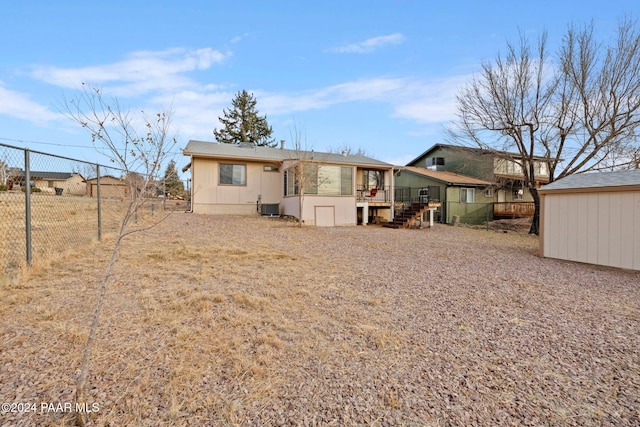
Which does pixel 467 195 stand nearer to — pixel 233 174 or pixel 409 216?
pixel 409 216

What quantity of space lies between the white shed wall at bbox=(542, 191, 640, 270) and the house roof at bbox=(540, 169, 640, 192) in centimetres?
18

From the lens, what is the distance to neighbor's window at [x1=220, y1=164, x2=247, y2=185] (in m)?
15.4

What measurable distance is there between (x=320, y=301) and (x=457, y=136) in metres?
14.3

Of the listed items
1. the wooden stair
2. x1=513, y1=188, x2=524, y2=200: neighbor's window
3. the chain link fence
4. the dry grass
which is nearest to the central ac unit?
the wooden stair

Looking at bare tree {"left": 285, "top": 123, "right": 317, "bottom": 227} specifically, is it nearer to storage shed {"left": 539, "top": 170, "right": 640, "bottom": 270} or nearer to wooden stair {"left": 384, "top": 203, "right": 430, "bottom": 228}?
wooden stair {"left": 384, "top": 203, "right": 430, "bottom": 228}

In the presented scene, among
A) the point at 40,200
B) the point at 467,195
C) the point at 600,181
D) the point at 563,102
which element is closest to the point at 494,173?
the point at 467,195

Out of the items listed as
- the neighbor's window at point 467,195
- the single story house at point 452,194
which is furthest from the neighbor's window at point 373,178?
the neighbor's window at point 467,195

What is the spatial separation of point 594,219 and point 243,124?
3192 cm

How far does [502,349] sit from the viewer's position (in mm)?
2836

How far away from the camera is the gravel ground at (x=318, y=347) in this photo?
1.97 meters

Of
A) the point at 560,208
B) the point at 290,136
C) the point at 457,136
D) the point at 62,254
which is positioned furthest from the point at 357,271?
the point at 457,136

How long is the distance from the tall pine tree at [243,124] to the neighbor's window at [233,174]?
19.0m

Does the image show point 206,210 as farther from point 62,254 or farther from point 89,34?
point 62,254

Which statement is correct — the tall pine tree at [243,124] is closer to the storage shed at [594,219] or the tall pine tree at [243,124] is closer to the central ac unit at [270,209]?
the central ac unit at [270,209]
